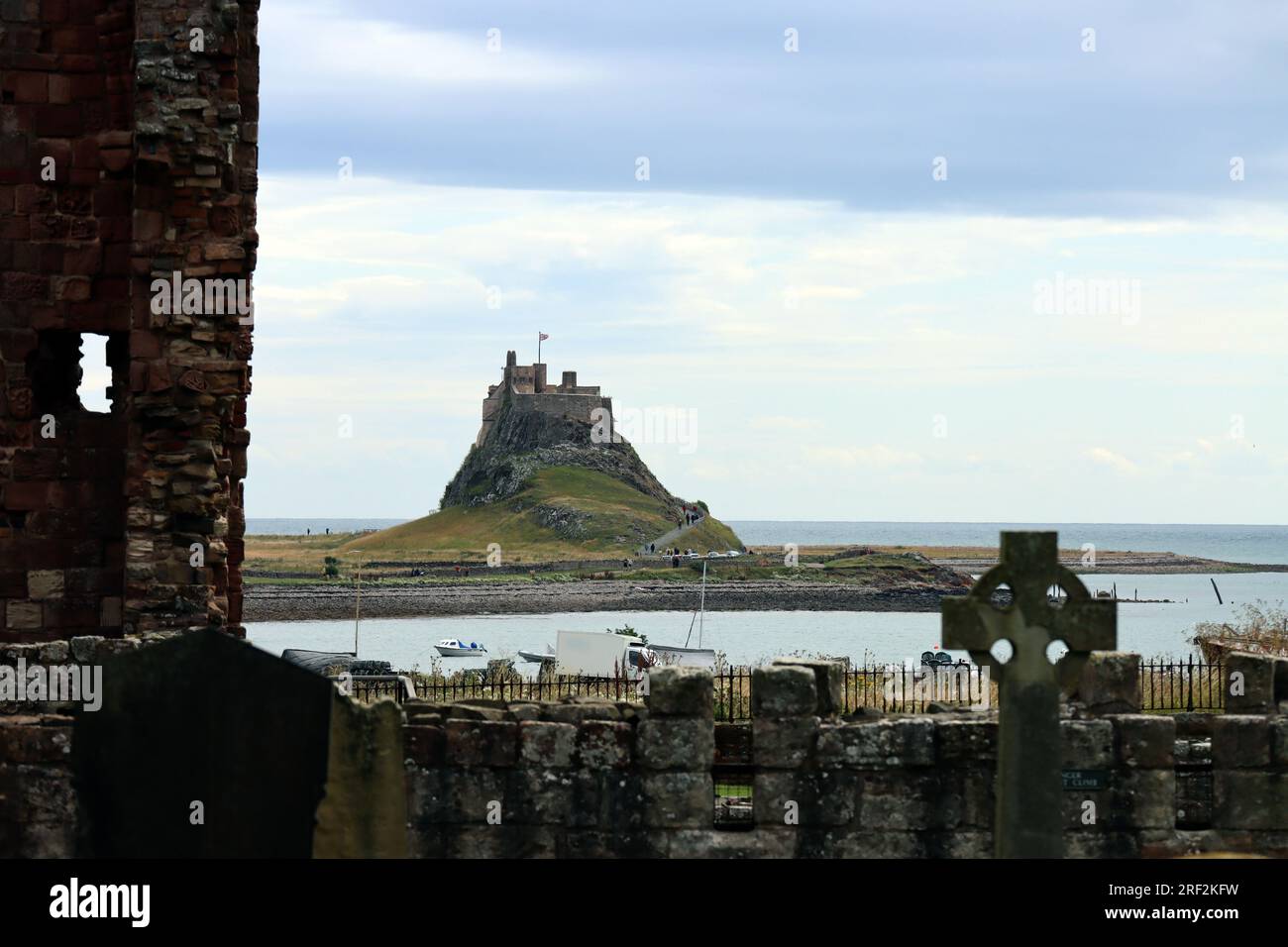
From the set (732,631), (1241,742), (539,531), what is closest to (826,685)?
(1241,742)

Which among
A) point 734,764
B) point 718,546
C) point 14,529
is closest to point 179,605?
point 14,529

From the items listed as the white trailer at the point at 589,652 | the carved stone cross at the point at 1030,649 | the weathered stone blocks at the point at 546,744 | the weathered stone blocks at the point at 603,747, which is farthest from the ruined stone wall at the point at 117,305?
the white trailer at the point at 589,652

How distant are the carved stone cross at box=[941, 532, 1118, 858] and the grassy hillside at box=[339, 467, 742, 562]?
115316 mm

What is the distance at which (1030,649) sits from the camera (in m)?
8.84

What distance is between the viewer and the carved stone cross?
8.84m

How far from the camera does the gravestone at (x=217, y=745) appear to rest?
8117 millimetres

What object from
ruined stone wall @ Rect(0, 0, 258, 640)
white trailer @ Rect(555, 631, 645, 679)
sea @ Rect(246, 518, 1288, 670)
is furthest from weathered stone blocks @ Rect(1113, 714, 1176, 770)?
sea @ Rect(246, 518, 1288, 670)

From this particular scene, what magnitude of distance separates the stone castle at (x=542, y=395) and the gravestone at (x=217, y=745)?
5499 inches

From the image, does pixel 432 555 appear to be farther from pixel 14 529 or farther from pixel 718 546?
pixel 14 529

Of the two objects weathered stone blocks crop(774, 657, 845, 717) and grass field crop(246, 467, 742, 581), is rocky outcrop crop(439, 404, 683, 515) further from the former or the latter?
weathered stone blocks crop(774, 657, 845, 717)

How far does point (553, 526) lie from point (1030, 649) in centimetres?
12624

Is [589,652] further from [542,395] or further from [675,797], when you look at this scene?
[542,395]
